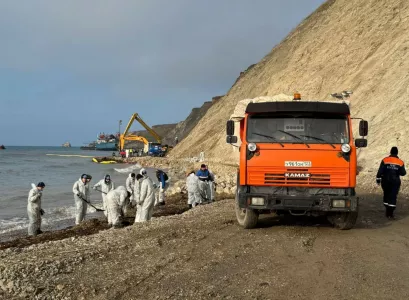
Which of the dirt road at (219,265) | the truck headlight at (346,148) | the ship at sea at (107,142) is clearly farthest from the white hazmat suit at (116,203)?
the ship at sea at (107,142)

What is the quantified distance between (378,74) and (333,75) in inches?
249

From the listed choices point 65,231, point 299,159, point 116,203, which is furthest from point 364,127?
point 65,231

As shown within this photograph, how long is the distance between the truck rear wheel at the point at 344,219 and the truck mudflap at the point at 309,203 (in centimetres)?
62

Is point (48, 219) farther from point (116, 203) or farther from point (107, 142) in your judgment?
point (107, 142)

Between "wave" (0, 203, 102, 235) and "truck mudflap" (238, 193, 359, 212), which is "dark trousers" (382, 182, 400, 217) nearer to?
"truck mudflap" (238, 193, 359, 212)

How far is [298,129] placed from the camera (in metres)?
7.48

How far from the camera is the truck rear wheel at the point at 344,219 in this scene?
774 centimetres

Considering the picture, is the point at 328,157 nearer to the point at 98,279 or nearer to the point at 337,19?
the point at 98,279

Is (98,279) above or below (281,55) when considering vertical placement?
below

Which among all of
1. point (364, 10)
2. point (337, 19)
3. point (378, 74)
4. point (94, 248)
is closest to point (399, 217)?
point (94, 248)

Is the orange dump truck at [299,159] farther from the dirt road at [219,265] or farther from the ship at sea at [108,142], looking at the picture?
the ship at sea at [108,142]

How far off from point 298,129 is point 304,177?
94 cm

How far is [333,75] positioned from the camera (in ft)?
101

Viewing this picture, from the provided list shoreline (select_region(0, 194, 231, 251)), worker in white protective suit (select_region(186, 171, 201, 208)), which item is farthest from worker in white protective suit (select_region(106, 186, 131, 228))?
worker in white protective suit (select_region(186, 171, 201, 208))
